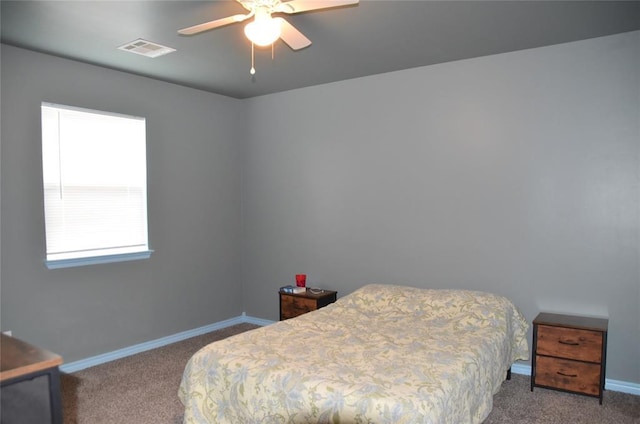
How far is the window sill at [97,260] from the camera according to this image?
141 inches

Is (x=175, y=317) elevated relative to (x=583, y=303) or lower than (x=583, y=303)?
lower

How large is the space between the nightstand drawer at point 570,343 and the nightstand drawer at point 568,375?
0.05 metres

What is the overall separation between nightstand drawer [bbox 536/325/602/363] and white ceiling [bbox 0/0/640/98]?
206 centimetres

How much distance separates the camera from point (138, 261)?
4.19 meters

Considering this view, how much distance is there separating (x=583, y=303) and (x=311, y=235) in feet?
8.17

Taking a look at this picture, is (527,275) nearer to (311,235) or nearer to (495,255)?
(495,255)

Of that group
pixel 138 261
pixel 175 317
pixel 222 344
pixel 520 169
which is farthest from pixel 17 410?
pixel 520 169

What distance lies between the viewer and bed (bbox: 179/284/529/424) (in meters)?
2.06

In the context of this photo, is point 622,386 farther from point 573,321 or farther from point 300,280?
point 300,280

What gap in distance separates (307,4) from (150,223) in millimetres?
2836

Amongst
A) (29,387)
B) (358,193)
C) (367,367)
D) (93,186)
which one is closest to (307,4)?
(367,367)

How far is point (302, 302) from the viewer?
423 centimetres

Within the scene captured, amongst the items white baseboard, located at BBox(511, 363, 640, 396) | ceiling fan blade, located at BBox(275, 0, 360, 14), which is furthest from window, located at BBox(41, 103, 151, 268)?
white baseboard, located at BBox(511, 363, 640, 396)

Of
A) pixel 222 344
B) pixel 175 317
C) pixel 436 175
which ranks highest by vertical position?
pixel 436 175
